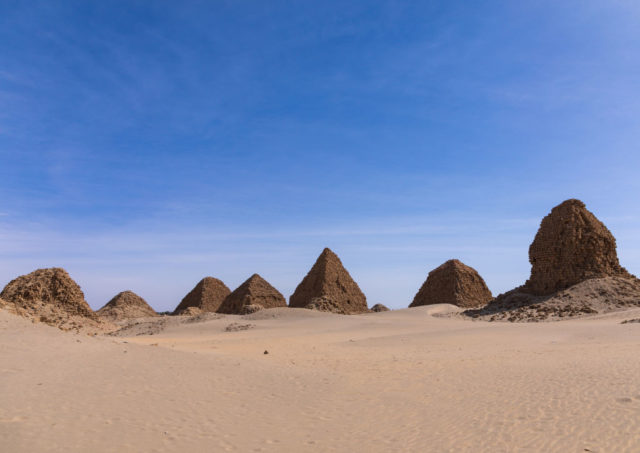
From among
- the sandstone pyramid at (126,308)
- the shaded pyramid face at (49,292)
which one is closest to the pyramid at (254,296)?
the sandstone pyramid at (126,308)

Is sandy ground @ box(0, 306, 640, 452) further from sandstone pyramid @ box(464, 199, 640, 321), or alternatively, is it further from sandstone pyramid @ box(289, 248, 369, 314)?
sandstone pyramid @ box(289, 248, 369, 314)

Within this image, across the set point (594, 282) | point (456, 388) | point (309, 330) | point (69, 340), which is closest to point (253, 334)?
point (309, 330)

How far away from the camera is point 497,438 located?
713cm

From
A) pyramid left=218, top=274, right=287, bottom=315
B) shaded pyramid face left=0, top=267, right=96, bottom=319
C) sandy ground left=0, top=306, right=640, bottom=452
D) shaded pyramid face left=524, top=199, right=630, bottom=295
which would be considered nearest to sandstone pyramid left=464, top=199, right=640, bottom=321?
shaded pyramid face left=524, top=199, right=630, bottom=295

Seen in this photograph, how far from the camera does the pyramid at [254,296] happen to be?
46.7 meters

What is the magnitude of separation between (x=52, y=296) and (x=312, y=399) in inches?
960

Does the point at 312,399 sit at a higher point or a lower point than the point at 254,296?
lower

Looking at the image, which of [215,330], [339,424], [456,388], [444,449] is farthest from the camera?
[215,330]

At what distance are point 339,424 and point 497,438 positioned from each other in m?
2.58

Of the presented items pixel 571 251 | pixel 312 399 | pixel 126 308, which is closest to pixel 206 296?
pixel 126 308

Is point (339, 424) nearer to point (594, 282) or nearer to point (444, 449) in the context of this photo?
point (444, 449)

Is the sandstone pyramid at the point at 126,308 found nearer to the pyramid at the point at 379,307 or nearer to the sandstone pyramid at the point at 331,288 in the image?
the sandstone pyramid at the point at 331,288

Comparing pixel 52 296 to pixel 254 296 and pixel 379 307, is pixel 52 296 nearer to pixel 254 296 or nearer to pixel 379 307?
pixel 254 296

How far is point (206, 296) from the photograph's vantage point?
54.7m
